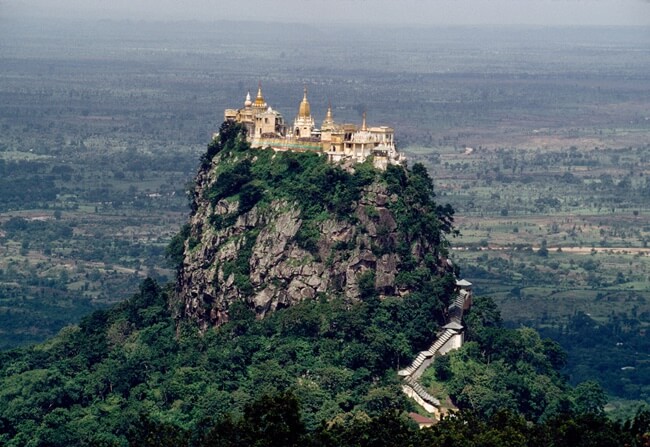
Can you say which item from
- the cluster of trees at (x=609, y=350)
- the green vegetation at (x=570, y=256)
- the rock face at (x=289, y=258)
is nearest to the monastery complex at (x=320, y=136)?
the rock face at (x=289, y=258)

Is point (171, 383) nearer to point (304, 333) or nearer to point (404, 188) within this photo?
point (304, 333)

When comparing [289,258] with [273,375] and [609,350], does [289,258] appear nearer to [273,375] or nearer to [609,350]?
[273,375]

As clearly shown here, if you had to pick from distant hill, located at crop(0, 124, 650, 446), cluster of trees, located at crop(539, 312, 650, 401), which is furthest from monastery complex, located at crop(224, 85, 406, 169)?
cluster of trees, located at crop(539, 312, 650, 401)

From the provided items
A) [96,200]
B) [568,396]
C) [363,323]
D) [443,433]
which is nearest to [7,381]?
[363,323]

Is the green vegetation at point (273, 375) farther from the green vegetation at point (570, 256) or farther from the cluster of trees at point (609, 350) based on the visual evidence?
the cluster of trees at point (609, 350)

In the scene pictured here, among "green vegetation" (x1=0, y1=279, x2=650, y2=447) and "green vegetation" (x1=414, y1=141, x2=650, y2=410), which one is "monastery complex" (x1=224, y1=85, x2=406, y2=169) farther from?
"green vegetation" (x1=414, y1=141, x2=650, y2=410)
